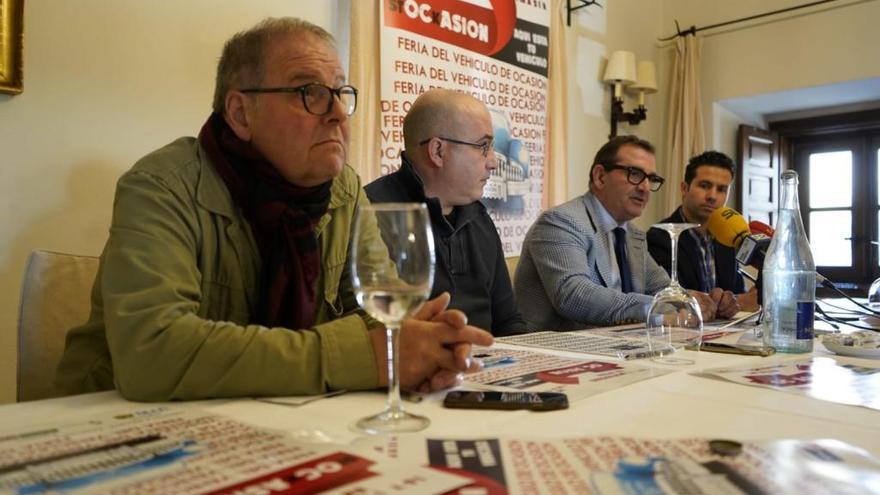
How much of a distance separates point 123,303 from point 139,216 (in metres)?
0.16

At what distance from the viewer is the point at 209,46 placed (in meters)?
2.29

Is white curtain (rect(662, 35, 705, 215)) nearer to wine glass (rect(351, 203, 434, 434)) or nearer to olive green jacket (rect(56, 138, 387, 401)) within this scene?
olive green jacket (rect(56, 138, 387, 401))

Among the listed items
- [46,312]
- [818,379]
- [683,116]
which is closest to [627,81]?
[683,116]

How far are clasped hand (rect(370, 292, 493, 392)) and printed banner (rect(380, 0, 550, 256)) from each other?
6.76 feet

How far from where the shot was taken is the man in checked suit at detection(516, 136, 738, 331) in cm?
187

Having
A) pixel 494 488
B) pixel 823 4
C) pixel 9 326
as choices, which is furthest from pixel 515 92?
pixel 494 488

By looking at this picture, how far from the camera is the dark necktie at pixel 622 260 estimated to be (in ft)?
7.39

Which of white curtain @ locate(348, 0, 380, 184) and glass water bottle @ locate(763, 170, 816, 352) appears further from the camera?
white curtain @ locate(348, 0, 380, 184)

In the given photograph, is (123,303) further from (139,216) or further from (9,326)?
(9,326)

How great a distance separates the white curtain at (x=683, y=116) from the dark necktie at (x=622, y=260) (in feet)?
8.31

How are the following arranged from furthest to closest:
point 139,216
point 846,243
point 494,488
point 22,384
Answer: point 846,243 < point 22,384 < point 139,216 < point 494,488

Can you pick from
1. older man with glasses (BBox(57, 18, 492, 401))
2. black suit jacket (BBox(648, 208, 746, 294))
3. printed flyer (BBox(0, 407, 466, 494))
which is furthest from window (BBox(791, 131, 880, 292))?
printed flyer (BBox(0, 407, 466, 494))

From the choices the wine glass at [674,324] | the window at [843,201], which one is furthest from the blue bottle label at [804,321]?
the window at [843,201]

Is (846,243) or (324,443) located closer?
(324,443)
